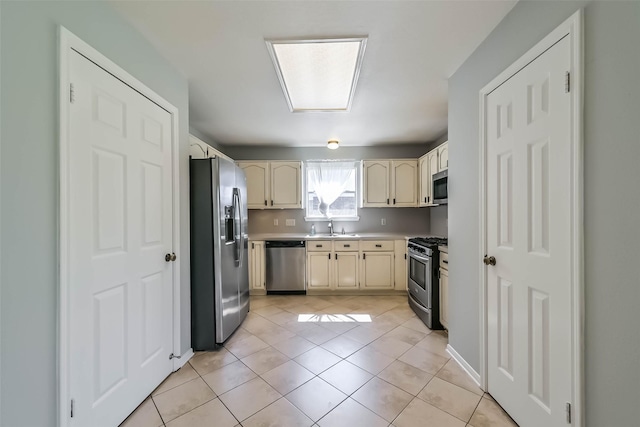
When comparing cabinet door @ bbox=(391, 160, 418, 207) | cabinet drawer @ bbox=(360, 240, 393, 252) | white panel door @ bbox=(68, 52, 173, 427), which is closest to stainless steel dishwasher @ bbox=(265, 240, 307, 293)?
cabinet drawer @ bbox=(360, 240, 393, 252)

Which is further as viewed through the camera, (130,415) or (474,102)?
(474,102)

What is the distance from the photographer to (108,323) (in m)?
1.38

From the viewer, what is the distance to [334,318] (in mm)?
2951

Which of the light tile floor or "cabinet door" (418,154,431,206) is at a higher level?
"cabinet door" (418,154,431,206)

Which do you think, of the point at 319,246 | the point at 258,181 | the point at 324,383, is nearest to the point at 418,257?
the point at 319,246

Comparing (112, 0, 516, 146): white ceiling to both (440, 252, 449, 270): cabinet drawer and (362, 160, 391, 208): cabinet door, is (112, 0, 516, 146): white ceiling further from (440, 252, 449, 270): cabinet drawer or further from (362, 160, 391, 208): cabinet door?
(440, 252, 449, 270): cabinet drawer

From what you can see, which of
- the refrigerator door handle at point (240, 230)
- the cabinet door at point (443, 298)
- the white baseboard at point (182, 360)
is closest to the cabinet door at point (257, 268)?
the refrigerator door handle at point (240, 230)

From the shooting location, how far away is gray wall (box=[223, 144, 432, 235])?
4.33m

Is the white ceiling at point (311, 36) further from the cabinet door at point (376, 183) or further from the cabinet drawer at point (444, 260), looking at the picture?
the cabinet drawer at point (444, 260)

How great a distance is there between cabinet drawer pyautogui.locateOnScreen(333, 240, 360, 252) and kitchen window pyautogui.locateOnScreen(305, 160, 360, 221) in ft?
2.19

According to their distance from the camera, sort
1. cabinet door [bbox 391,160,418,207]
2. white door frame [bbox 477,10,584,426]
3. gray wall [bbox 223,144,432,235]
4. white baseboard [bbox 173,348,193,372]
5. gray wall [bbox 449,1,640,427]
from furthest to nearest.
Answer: gray wall [bbox 223,144,432,235] < cabinet door [bbox 391,160,418,207] < white baseboard [bbox 173,348,193,372] < white door frame [bbox 477,10,584,426] < gray wall [bbox 449,1,640,427]
